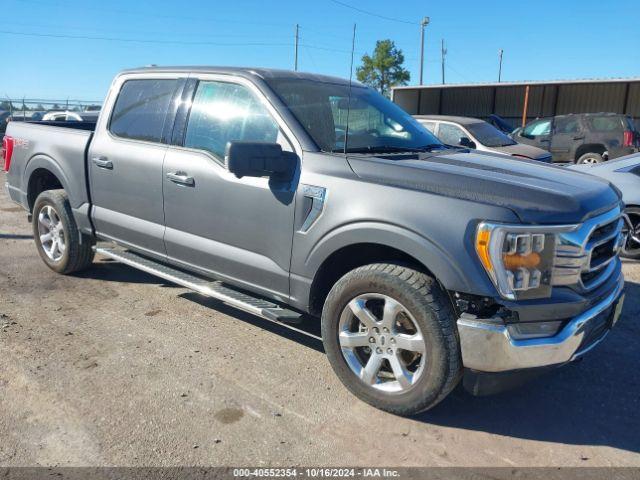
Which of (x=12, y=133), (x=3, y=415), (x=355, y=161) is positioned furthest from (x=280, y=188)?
(x=12, y=133)

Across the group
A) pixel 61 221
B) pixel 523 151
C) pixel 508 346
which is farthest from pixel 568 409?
pixel 523 151

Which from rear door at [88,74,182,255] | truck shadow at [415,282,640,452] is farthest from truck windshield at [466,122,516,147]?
rear door at [88,74,182,255]

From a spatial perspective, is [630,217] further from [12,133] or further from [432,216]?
[12,133]

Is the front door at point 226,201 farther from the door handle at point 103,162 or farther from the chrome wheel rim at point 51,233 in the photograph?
the chrome wheel rim at point 51,233

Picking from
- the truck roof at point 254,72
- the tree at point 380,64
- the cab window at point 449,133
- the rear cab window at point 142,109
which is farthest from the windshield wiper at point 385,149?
the tree at point 380,64

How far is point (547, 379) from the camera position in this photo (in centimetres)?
373

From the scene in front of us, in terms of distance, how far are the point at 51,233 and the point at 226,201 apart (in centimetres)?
270

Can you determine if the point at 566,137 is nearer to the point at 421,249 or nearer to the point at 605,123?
the point at 605,123

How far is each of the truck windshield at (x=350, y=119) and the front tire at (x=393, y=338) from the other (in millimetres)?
973

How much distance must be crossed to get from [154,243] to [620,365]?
138 inches

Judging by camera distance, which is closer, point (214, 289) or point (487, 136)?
point (214, 289)

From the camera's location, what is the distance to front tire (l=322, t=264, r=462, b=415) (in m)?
2.93

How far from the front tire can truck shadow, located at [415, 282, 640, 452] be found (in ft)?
0.91

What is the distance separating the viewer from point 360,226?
3.15 m
